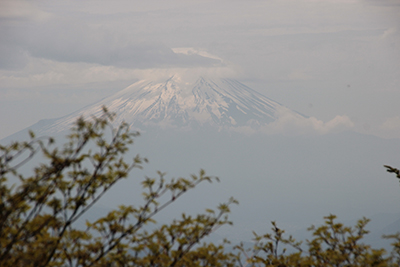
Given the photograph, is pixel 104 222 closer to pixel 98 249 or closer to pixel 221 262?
pixel 98 249

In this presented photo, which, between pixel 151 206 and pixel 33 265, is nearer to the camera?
pixel 33 265

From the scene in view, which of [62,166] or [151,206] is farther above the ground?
[151,206]

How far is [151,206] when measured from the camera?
556 centimetres

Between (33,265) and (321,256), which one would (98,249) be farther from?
(321,256)

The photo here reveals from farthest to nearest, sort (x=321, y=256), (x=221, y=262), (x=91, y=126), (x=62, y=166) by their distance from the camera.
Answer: (x=321, y=256) → (x=221, y=262) → (x=91, y=126) → (x=62, y=166)

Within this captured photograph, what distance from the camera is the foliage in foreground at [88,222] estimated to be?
439 centimetres

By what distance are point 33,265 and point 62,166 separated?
3.87 feet

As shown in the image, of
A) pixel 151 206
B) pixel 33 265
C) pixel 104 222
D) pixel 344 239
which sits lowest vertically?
pixel 33 265

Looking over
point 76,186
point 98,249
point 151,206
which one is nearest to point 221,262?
point 151,206

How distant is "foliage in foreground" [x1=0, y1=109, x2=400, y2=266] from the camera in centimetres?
A: 439

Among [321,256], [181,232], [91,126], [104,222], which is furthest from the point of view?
[321,256]

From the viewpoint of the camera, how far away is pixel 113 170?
5.25 metres

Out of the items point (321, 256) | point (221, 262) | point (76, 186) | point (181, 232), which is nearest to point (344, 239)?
point (321, 256)

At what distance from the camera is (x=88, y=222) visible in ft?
17.8
